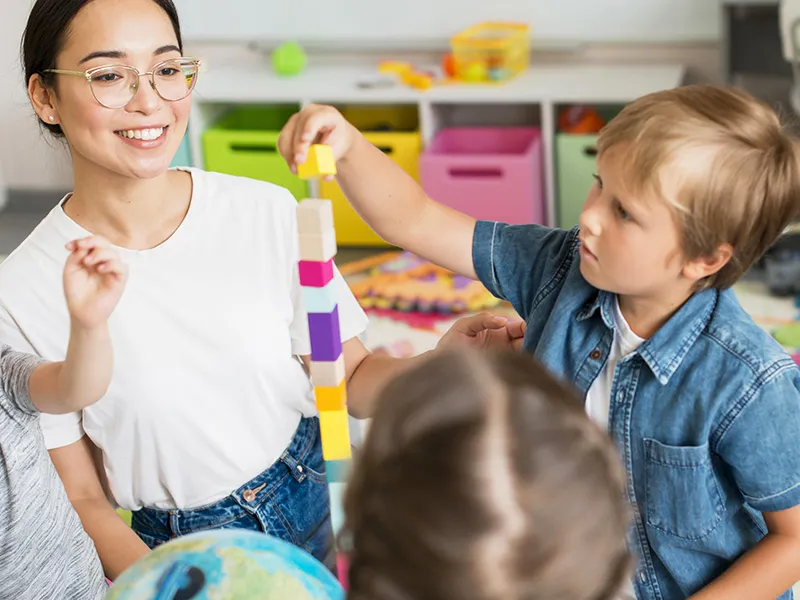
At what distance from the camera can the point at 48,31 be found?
1324 millimetres

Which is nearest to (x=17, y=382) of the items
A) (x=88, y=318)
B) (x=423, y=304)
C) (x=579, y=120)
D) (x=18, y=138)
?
(x=88, y=318)

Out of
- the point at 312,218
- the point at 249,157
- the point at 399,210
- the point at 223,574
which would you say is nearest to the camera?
the point at 223,574

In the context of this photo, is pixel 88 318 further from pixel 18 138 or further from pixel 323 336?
pixel 18 138

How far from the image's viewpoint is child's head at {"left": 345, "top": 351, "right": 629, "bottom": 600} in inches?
24.8

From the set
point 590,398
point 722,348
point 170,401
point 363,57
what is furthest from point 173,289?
point 363,57

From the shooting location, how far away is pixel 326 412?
103 cm

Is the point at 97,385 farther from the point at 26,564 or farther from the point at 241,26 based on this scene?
the point at 241,26

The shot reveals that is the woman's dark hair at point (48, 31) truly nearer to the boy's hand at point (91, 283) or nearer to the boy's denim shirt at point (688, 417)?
the boy's hand at point (91, 283)

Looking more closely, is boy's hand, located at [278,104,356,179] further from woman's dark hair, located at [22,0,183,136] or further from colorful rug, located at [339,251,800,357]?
colorful rug, located at [339,251,800,357]

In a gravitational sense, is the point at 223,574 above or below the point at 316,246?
below

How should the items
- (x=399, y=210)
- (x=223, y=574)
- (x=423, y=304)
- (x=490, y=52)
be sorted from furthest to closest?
(x=490, y=52) < (x=423, y=304) < (x=399, y=210) < (x=223, y=574)

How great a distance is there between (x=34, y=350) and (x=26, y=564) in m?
0.27

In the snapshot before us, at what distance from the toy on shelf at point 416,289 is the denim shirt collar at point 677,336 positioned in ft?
7.19

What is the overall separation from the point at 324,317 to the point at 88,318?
0.23 metres
